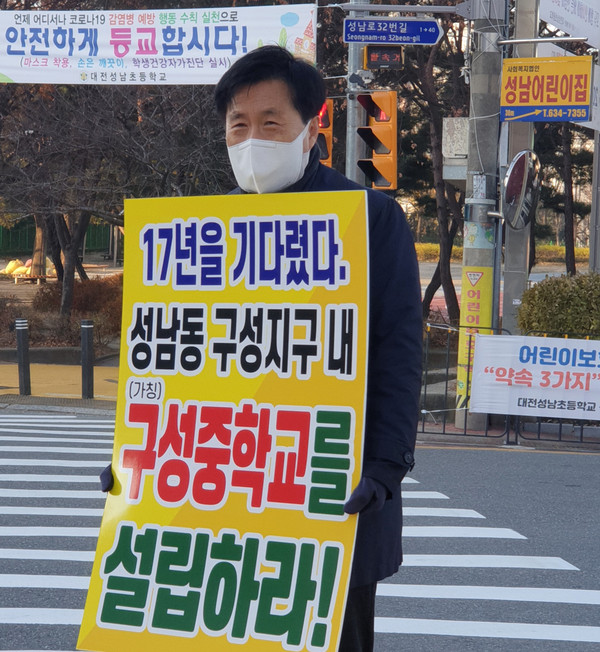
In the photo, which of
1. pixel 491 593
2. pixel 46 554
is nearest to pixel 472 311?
pixel 491 593

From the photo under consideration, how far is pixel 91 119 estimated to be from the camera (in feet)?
55.1

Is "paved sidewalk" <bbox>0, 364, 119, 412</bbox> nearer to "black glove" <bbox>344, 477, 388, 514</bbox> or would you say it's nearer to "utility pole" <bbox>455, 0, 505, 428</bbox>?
"utility pole" <bbox>455, 0, 505, 428</bbox>

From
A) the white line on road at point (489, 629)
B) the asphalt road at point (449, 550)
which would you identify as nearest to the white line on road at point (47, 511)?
the asphalt road at point (449, 550)

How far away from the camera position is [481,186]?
12039 mm

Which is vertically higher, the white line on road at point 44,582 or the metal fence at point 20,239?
the metal fence at point 20,239

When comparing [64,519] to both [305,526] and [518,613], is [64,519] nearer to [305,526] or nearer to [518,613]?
[518,613]

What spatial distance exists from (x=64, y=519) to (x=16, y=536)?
20.7 inches

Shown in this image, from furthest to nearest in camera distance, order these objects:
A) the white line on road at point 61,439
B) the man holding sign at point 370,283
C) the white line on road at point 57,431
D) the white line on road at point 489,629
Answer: the white line on road at point 57,431 → the white line on road at point 61,439 → the white line on road at point 489,629 → the man holding sign at point 370,283

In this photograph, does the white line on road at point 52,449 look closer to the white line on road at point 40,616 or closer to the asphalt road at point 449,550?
the asphalt road at point 449,550

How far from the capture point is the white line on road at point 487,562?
245 inches

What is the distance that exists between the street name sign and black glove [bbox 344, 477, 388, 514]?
9.49 m

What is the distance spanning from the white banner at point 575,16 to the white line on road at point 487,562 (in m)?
7.89

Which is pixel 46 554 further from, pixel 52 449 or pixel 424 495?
pixel 52 449

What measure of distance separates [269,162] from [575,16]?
1157 cm
